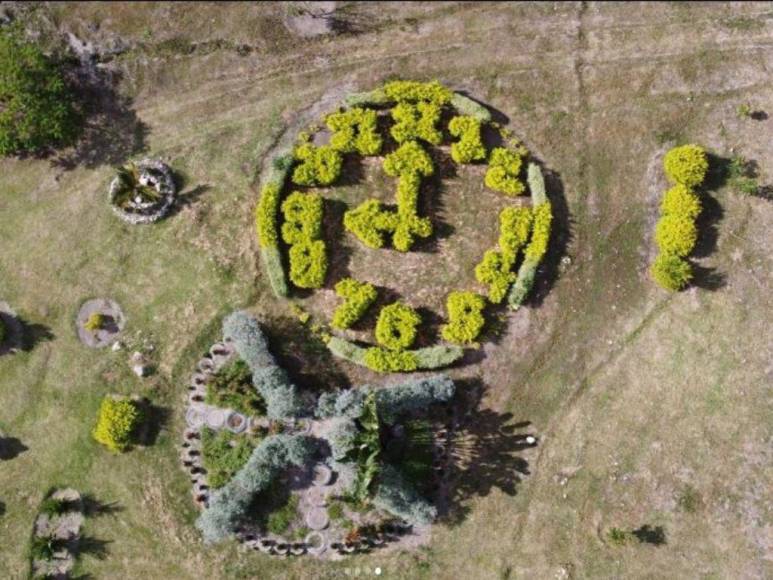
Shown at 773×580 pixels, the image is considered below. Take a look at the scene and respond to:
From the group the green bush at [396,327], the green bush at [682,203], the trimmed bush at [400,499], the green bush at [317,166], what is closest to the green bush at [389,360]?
the green bush at [396,327]

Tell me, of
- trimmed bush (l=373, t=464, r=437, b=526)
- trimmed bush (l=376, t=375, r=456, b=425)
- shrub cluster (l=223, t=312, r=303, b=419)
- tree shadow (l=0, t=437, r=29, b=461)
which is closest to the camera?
trimmed bush (l=373, t=464, r=437, b=526)

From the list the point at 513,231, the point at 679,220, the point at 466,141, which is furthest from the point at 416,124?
the point at 679,220

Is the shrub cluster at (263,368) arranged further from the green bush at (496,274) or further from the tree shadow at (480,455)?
the green bush at (496,274)

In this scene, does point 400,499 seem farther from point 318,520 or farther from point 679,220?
point 679,220

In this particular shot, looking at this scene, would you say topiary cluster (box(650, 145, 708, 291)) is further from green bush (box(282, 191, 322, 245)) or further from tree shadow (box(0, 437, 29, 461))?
tree shadow (box(0, 437, 29, 461))

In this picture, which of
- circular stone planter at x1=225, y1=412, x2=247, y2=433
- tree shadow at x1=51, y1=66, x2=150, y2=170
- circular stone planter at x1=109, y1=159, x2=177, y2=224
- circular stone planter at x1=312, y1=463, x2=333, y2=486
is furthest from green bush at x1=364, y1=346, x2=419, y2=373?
tree shadow at x1=51, y1=66, x2=150, y2=170
